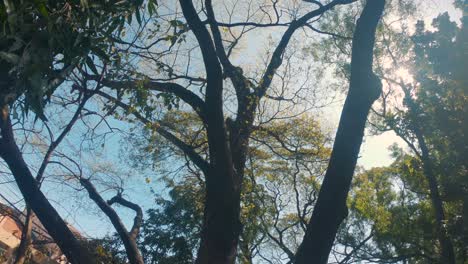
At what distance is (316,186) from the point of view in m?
11.6

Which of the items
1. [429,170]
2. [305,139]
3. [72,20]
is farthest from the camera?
[429,170]

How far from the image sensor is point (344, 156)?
3.27m

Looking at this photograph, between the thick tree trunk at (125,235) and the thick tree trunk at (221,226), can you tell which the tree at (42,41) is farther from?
the thick tree trunk at (125,235)

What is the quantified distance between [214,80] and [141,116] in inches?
63.9

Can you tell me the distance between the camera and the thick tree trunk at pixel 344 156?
3.08 metres

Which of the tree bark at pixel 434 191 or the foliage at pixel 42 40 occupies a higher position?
the tree bark at pixel 434 191

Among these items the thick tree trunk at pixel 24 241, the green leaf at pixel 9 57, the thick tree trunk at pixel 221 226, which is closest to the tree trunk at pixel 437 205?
the thick tree trunk at pixel 221 226

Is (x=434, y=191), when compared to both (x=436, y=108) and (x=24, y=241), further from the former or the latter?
(x=24, y=241)

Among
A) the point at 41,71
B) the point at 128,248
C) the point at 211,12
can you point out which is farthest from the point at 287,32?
the point at 41,71

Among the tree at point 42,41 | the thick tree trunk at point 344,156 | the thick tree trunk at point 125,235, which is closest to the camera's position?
the tree at point 42,41

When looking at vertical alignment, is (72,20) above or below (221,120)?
below

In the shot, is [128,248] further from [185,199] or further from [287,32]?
[185,199]

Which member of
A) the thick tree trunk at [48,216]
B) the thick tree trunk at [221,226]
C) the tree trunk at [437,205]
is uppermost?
the tree trunk at [437,205]

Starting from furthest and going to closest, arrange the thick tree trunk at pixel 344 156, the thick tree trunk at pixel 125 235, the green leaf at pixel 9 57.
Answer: the thick tree trunk at pixel 125 235
the thick tree trunk at pixel 344 156
the green leaf at pixel 9 57
